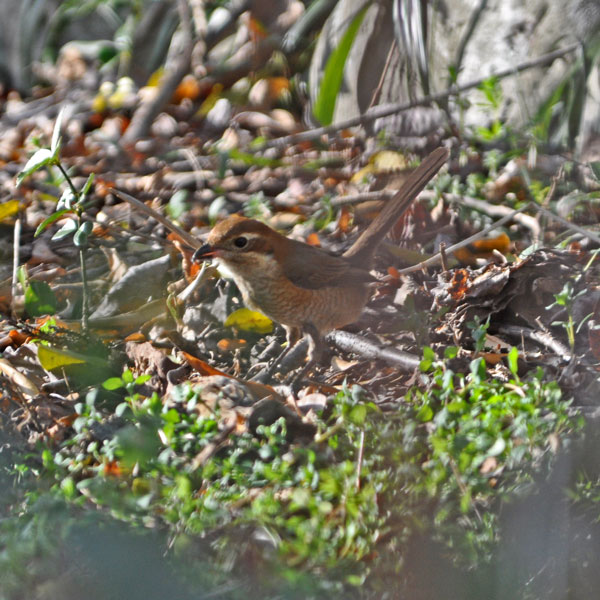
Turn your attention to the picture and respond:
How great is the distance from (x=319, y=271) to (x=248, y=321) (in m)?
0.38

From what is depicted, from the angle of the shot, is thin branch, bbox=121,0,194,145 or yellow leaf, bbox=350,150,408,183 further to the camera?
thin branch, bbox=121,0,194,145

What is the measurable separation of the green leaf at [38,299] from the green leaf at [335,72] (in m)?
2.32

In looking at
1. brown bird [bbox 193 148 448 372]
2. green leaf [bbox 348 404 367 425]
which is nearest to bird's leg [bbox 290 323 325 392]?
brown bird [bbox 193 148 448 372]

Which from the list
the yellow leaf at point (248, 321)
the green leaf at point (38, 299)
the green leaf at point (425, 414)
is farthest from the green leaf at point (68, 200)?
the green leaf at point (425, 414)

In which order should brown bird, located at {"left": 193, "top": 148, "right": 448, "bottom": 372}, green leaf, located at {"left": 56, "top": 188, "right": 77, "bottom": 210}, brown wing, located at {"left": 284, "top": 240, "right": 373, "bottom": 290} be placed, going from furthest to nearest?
1. brown wing, located at {"left": 284, "top": 240, "right": 373, "bottom": 290}
2. brown bird, located at {"left": 193, "top": 148, "right": 448, "bottom": 372}
3. green leaf, located at {"left": 56, "top": 188, "right": 77, "bottom": 210}

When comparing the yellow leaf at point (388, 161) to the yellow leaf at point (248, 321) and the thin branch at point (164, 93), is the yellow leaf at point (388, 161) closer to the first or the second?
the yellow leaf at point (248, 321)

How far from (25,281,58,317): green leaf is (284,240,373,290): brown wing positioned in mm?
932

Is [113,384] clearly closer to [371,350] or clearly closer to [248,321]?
[248,321]

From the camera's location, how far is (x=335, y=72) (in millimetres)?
4941

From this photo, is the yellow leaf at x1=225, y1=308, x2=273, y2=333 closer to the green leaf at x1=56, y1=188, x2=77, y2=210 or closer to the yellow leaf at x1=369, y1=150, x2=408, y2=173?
the green leaf at x1=56, y1=188, x2=77, y2=210

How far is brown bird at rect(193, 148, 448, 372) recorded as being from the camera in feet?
10.7

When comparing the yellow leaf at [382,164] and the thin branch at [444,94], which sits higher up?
the thin branch at [444,94]

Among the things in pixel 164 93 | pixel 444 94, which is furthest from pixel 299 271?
pixel 164 93

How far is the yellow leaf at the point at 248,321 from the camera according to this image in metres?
3.53
